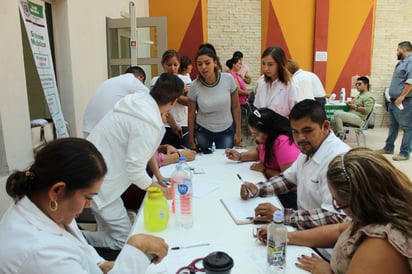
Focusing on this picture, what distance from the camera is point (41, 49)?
2.78 m

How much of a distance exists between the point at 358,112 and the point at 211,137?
351 cm

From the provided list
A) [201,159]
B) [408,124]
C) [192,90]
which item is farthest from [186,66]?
[408,124]

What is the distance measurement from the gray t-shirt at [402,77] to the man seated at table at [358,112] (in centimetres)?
39

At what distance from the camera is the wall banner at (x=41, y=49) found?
261 centimetres

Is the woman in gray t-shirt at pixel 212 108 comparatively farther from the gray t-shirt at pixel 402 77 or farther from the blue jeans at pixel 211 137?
the gray t-shirt at pixel 402 77

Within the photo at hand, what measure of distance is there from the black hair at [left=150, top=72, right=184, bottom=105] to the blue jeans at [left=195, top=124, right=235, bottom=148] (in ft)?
3.98

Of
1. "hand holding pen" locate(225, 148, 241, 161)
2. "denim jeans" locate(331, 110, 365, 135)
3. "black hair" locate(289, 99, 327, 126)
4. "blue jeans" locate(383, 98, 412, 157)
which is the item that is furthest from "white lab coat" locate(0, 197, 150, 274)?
"blue jeans" locate(383, 98, 412, 157)

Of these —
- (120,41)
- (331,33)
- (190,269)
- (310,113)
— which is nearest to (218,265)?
(190,269)

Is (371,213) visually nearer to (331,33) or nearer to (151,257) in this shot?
(151,257)

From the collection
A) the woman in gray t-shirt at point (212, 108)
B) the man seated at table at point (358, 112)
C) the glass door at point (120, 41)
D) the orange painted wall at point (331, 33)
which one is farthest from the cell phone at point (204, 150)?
the orange painted wall at point (331, 33)

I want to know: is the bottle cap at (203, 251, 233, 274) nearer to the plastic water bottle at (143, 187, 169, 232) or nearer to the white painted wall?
the plastic water bottle at (143, 187, 169, 232)

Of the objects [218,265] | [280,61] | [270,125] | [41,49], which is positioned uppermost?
[41,49]

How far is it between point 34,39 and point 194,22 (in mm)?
4469

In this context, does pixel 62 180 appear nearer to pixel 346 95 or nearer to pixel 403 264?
pixel 403 264
